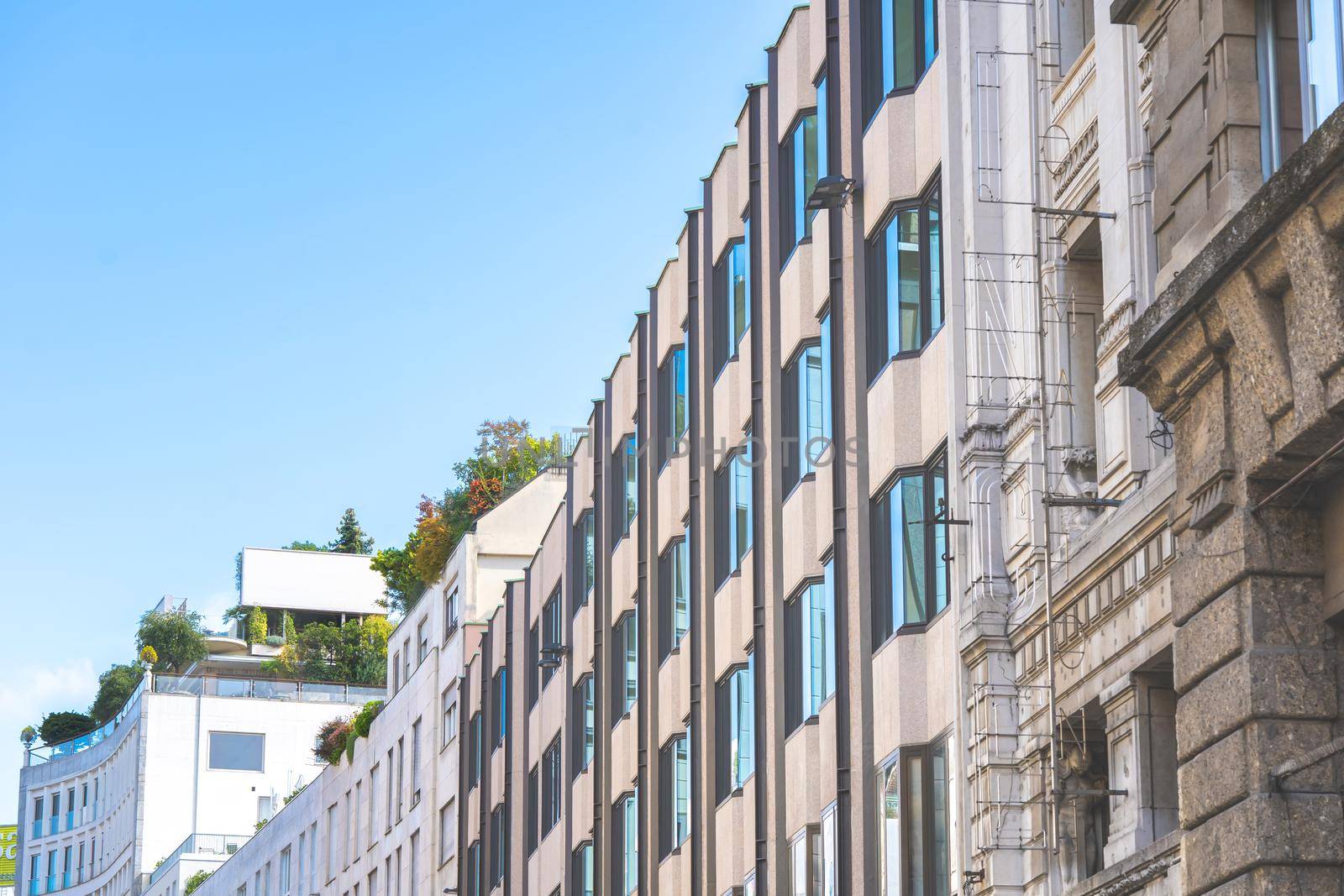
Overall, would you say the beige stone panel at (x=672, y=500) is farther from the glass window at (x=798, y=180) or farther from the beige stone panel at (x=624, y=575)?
the glass window at (x=798, y=180)

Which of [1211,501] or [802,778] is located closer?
[1211,501]

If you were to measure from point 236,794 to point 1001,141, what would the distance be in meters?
101

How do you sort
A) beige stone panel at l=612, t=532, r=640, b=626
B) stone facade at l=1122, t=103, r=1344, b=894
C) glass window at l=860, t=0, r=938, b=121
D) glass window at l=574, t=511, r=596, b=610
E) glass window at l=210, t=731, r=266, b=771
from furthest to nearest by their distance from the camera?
glass window at l=210, t=731, r=266, b=771, glass window at l=574, t=511, r=596, b=610, beige stone panel at l=612, t=532, r=640, b=626, glass window at l=860, t=0, r=938, b=121, stone facade at l=1122, t=103, r=1344, b=894

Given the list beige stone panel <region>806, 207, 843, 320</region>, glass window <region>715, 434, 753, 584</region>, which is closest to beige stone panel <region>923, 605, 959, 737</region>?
beige stone panel <region>806, 207, 843, 320</region>

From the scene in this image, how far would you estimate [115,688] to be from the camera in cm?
14938

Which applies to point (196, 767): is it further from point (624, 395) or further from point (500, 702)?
point (624, 395)

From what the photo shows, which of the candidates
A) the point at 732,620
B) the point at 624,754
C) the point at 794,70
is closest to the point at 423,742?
the point at 624,754

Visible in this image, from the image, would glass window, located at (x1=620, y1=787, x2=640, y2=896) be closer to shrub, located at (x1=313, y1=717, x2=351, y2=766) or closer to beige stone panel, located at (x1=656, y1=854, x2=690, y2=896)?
beige stone panel, located at (x1=656, y1=854, x2=690, y2=896)

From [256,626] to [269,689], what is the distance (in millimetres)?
18489

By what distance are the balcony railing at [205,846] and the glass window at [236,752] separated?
567cm

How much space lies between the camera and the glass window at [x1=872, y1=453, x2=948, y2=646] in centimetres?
2888

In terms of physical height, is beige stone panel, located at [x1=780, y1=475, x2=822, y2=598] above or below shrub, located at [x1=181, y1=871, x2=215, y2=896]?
below

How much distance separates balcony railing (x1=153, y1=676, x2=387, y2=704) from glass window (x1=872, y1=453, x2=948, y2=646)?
92.4 meters

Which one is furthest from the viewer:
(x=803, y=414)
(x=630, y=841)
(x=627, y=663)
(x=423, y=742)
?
(x=423, y=742)
